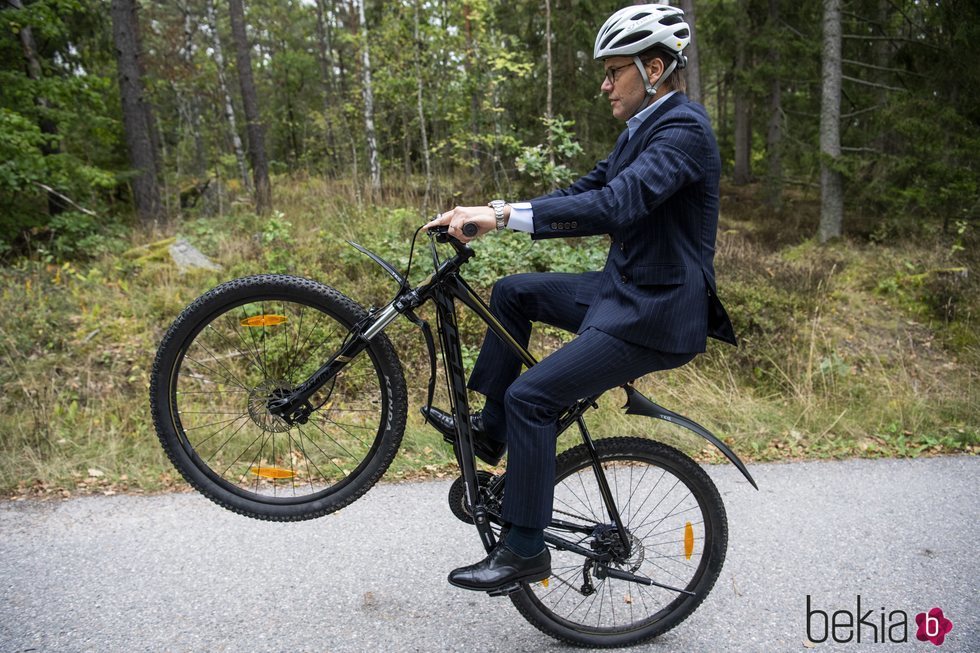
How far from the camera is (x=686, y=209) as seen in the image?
2.18m

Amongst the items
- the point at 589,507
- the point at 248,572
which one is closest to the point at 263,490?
the point at 248,572

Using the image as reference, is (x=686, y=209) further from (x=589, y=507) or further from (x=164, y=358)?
(x=164, y=358)

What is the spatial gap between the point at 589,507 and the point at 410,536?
1018 millimetres

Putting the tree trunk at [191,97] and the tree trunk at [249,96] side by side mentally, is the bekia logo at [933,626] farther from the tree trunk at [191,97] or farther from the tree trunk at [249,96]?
the tree trunk at [191,97]

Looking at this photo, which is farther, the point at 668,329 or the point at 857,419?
the point at 857,419

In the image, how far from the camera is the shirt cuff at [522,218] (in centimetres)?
200

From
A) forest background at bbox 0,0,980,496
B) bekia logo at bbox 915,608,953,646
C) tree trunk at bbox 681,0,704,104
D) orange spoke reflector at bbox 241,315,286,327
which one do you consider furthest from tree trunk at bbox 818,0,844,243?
orange spoke reflector at bbox 241,315,286,327

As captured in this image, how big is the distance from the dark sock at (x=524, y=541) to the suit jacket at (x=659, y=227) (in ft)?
2.58

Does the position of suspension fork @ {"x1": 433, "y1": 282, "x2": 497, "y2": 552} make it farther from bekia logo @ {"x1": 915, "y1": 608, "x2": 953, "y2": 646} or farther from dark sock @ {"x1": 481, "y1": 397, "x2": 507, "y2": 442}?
bekia logo @ {"x1": 915, "y1": 608, "x2": 953, "y2": 646}

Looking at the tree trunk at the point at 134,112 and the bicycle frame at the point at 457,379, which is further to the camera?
the tree trunk at the point at 134,112

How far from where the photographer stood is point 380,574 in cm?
294

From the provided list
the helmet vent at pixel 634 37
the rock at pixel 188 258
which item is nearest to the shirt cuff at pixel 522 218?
the helmet vent at pixel 634 37

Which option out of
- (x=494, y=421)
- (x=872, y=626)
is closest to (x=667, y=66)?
(x=494, y=421)

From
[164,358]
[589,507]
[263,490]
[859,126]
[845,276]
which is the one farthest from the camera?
[859,126]
